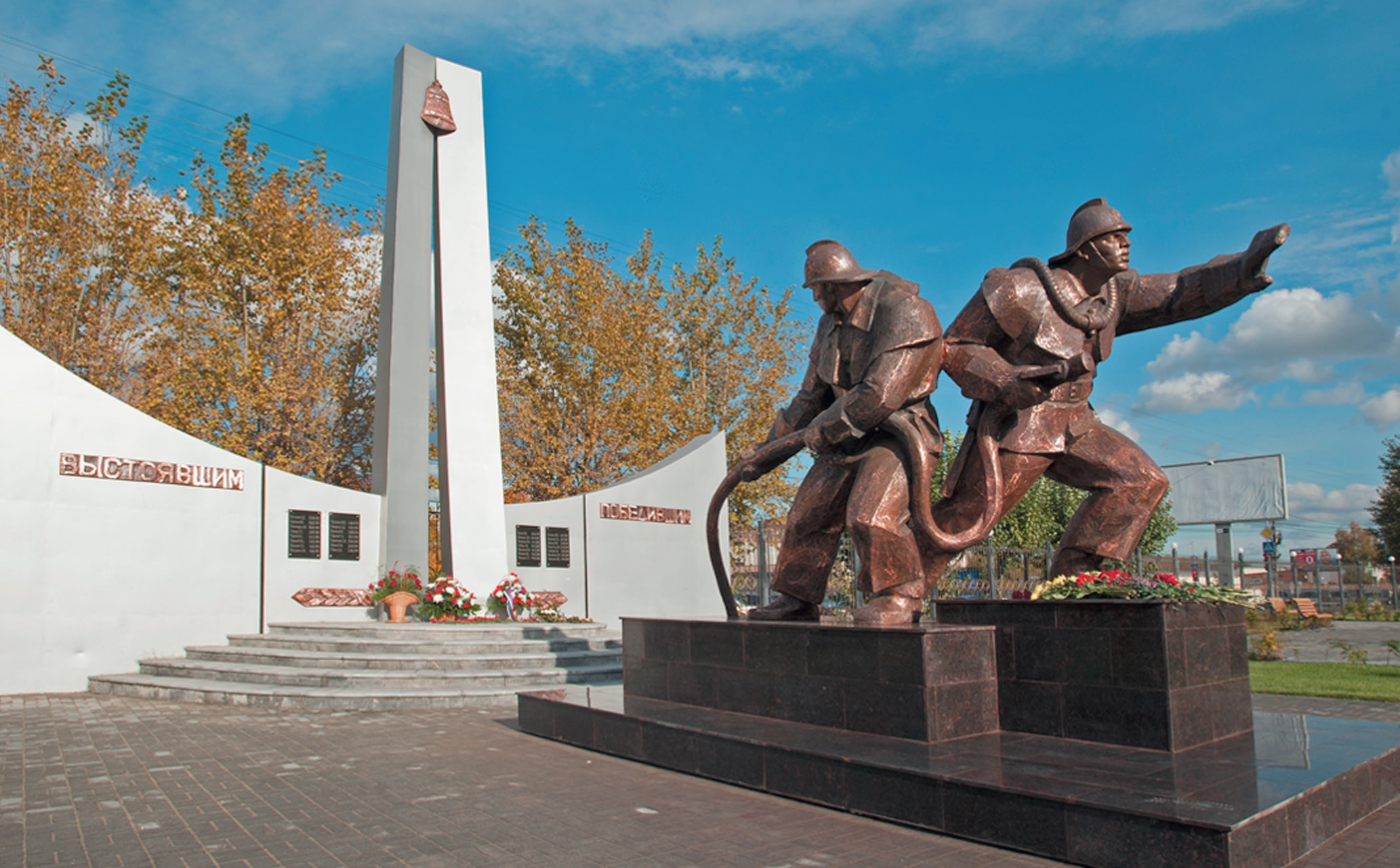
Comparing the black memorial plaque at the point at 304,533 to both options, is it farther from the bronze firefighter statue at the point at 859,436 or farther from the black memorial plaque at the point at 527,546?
the bronze firefighter statue at the point at 859,436

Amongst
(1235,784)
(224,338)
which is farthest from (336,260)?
(1235,784)

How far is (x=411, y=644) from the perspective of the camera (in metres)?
11.5

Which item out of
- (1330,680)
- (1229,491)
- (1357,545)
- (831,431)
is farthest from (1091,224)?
(1357,545)

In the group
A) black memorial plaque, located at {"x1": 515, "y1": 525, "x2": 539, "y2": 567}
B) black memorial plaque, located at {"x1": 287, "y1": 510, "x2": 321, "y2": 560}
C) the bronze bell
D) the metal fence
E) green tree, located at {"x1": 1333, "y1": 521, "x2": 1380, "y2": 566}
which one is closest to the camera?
black memorial plaque, located at {"x1": 287, "y1": 510, "x2": 321, "y2": 560}

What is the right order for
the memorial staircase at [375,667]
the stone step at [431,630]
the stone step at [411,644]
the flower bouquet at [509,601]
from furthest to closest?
1. the flower bouquet at [509,601]
2. the stone step at [431,630]
3. the stone step at [411,644]
4. the memorial staircase at [375,667]

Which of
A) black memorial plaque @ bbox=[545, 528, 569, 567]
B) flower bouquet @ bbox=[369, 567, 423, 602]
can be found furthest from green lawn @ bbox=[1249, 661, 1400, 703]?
flower bouquet @ bbox=[369, 567, 423, 602]

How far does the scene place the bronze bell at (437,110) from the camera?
602 inches

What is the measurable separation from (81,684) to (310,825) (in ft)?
26.3

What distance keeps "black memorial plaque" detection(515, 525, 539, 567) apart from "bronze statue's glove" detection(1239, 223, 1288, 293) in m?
12.2

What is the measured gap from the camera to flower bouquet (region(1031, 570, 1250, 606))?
5332 mm

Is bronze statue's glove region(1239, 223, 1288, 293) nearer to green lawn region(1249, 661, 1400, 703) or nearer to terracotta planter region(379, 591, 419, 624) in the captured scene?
green lawn region(1249, 661, 1400, 703)

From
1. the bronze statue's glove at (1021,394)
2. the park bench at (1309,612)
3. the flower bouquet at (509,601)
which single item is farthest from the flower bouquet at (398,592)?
the park bench at (1309,612)

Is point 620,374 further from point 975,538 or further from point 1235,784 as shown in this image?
point 1235,784

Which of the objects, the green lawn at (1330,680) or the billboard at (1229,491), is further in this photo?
the billboard at (1229,491)
